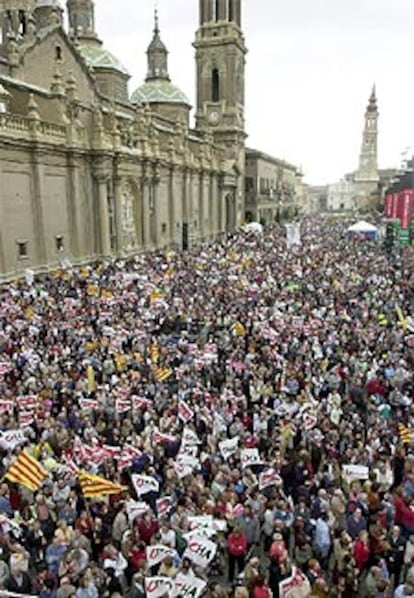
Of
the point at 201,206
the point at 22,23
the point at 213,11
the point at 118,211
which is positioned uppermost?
the point at 213,11

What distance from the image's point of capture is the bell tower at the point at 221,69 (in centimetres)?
6838

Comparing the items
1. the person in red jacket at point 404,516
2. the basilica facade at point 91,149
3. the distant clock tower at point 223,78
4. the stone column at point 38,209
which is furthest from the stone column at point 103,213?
the distant clock tower at point 223,78

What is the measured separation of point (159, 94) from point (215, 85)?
8404 mm

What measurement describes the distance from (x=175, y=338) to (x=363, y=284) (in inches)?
503

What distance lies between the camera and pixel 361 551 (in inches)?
338

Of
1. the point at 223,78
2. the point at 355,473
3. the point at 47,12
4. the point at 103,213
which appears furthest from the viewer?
the point at 223,78

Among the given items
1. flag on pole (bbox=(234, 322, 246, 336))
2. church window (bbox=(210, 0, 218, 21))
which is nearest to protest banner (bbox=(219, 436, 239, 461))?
flag on pole (bbox=(234, 322, 246, 336))

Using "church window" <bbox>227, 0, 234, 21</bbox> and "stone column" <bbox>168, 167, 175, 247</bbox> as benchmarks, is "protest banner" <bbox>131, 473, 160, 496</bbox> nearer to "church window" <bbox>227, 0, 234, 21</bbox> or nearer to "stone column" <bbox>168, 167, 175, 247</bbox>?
"stone column" <bbox>168, 167, 175, 247</bbox>

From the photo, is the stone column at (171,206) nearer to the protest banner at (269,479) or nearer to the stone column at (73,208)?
the stone column at (73,208)

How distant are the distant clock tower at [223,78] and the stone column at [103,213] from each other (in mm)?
33939

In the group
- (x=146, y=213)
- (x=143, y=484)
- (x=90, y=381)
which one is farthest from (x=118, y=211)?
(x=143, y=484)

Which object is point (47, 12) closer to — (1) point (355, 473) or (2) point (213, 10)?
(2) point (213, 10)

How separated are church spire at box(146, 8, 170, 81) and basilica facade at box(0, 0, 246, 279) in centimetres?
12

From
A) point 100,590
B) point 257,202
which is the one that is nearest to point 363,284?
point 100,590
